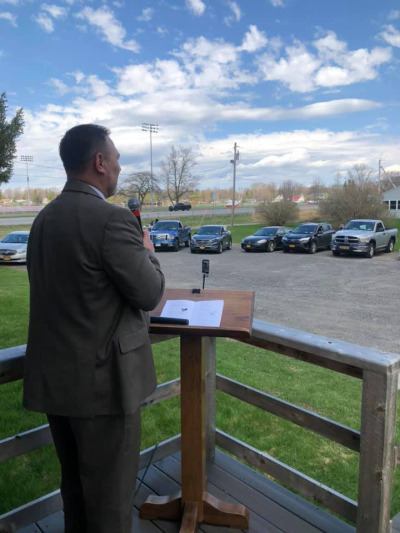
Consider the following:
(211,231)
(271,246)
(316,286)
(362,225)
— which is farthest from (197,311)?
(271,246)

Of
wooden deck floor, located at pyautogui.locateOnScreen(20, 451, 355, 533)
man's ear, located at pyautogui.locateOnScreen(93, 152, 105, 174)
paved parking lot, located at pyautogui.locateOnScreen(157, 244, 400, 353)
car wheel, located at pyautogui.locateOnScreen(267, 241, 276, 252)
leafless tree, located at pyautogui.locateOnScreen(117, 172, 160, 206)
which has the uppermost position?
leafless tree, located at pyautogui.locateOnScreen(117, 172, 160, 206)

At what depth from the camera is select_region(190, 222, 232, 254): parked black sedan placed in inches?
976

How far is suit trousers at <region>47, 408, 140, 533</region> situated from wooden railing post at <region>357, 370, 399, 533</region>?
978 millimetres

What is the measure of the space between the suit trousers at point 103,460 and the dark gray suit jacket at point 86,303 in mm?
89

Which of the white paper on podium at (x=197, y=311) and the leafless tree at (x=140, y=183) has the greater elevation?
the leafless tree at (x=140, y=183)

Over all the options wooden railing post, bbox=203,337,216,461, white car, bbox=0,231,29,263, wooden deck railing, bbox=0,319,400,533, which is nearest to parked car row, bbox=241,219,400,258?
white car, bbox=0,231,29,263

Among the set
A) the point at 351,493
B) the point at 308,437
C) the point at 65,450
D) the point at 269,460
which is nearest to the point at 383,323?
the point at 308,437

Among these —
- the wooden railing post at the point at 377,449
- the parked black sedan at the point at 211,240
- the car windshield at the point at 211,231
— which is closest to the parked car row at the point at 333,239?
the parked black sedan at the point at 211,240

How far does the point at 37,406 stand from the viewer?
1.63m

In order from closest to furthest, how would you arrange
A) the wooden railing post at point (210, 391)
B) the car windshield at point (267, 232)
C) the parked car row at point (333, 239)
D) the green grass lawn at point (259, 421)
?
the wooden railing post at point (210, 391) → the green grass lawn at point (259, 421) → the parked car row at point (333, 239) → the car windshield at point (267, 232)

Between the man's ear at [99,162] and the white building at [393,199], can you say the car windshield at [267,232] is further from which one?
the white building at [393,199]

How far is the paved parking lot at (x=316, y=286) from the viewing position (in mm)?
9422

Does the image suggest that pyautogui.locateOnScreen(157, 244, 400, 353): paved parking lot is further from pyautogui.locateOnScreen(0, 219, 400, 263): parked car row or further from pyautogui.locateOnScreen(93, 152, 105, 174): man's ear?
pyautogui.locateOnScreen(93, 152, 105, 174): man's ear

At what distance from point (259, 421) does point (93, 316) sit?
290 cm
